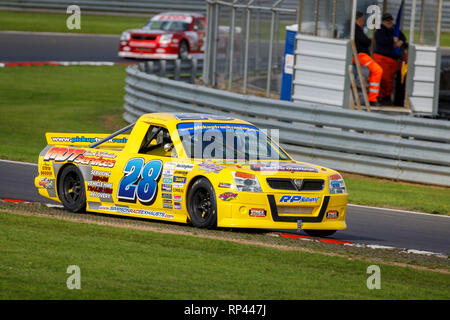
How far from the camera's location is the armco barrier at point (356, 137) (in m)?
15.2

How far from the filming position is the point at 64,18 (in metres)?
→ 44.2

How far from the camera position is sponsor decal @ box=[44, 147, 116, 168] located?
448 inches

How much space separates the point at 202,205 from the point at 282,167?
981 millimetres

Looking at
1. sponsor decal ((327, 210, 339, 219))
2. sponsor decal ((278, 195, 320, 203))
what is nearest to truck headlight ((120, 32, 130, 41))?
sponsor decal ((327, 210, 339, 219))

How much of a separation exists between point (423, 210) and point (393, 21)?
6.13m

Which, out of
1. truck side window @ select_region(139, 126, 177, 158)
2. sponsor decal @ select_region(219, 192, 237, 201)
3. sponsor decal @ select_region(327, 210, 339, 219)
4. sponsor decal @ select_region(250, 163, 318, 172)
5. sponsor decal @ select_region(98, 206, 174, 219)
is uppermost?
truck side window @ select_region(139, 126, 177, 158)

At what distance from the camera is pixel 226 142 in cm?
1102

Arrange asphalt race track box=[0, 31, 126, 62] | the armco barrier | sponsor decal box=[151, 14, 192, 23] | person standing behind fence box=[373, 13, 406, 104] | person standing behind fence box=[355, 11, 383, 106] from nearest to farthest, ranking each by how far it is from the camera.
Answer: the armco barrier, person standing behind fence box=[355, 11, 383, 106], person standing behind fence box=[373, 13, 406, 104], asphalt race track box=[0, 31, 126, 62], sponsor decal box=[151, 14, 192, 23]

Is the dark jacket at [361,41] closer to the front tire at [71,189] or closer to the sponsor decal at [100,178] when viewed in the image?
the front tire at [71,189]

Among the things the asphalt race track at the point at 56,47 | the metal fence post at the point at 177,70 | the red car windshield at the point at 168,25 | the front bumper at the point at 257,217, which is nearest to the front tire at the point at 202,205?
the front bumper at the point at 257,217

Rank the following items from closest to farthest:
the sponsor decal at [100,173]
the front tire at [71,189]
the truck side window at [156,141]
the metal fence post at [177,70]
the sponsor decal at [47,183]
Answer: the truck side window at [156,141]
the sponsor decal at [100,173]
the front tire at [71,189]
the sponsor decal at [47,183]
the metal fence post at [177,70]

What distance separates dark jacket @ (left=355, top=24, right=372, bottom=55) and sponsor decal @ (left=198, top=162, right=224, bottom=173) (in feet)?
27.2

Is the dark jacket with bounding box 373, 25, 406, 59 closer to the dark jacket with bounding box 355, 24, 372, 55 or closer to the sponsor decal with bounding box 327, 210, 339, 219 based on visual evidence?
the dark jacket with bounding box 355, 24, 372, 55
